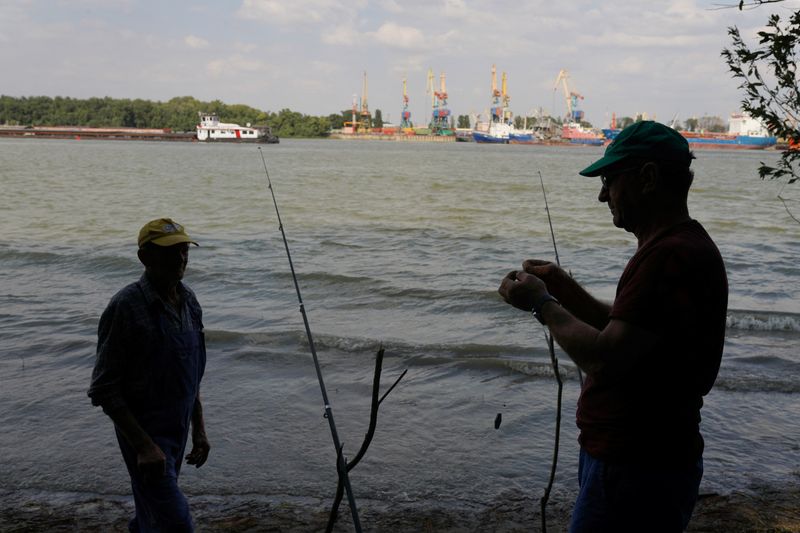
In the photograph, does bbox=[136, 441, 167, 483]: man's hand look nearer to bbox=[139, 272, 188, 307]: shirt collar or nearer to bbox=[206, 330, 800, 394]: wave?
bbox=[139, 272, 188, 307]: shirt collar

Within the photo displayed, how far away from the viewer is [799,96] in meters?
4.01

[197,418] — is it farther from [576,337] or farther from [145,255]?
[576,337]

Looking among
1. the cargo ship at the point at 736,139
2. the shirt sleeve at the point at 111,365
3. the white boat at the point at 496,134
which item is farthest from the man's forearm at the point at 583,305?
the white boat at the point at 496,134

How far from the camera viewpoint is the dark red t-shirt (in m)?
1.82

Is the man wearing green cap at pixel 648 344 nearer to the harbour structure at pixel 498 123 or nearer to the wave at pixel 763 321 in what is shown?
the wave at pixel 763 321

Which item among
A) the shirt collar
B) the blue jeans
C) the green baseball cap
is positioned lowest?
the blue jeans

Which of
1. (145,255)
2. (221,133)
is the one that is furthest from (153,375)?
(221,133)

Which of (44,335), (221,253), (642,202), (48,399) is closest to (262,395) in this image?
(48,399)

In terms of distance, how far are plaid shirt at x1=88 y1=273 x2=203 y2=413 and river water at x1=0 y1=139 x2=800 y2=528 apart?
2.12 metres

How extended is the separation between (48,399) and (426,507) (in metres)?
3.91

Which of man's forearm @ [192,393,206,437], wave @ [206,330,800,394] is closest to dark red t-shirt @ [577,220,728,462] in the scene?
man's forearm @ [192,393,206,437]

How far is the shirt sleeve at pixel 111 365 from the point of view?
2801mm

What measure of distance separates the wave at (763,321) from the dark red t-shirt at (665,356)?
873 centimetres

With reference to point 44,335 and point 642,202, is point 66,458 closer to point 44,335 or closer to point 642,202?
point 44,335
